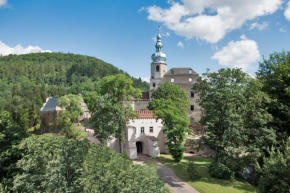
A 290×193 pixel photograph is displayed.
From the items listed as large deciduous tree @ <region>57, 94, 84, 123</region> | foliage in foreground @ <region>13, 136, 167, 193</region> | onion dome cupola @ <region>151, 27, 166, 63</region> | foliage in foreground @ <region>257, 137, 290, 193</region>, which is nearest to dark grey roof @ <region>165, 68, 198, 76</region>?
onion dome cupola @ <region>151, 27, 166, 63</region>

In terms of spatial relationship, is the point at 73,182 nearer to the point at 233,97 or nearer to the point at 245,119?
the point at 233,97

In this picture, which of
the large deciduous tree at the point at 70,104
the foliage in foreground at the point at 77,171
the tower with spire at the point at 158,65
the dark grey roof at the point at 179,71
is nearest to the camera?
the foliage in foreground at the point at 77,171

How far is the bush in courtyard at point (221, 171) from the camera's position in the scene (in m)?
21.0

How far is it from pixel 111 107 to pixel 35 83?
117940 millimetres

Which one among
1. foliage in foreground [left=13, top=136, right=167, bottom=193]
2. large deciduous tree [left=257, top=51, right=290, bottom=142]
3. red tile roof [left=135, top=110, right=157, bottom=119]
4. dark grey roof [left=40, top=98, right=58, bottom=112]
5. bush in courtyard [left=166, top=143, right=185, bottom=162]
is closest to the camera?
foliage in foreground [left=13, top=136, right=167, bottom=193]

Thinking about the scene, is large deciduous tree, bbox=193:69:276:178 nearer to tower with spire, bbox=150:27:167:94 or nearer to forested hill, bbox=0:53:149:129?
tower with spire, bbox=150:27:167:94

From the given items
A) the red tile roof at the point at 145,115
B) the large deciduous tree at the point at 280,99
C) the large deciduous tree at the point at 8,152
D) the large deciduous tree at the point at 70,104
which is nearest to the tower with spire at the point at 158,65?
the large deciduous tree at the point at 70,104

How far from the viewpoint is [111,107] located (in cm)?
2509

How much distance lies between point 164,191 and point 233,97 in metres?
15.0

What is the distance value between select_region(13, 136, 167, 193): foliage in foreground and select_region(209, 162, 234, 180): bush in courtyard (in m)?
12.9

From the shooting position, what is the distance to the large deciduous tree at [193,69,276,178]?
819 inches

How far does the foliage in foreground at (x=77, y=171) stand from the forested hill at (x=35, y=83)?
5178cm

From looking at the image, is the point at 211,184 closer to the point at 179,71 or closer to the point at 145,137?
the point at 145,137

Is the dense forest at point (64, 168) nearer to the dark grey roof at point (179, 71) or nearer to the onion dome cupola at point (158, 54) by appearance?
the dark grey roof at point (179, 71)
